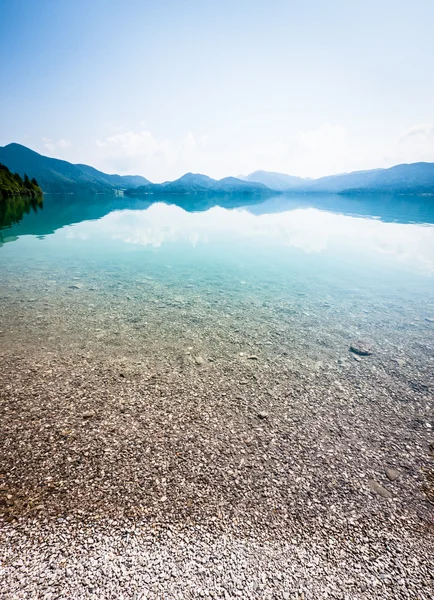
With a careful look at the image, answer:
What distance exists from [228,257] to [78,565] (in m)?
40.2

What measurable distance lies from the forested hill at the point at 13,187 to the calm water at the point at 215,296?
114 meters

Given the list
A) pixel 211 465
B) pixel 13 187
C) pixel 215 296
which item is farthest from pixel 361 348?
pixel 13 187

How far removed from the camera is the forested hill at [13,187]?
13612 centimetres

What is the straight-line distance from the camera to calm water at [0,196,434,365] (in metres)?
17.8

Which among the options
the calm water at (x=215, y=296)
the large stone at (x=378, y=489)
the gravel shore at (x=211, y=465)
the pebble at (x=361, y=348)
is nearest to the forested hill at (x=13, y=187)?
the calm water at (x=215, y=296)

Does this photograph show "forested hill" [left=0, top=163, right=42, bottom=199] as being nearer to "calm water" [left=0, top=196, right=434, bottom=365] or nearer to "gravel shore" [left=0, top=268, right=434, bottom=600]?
"calm water" [left=0, top=196, right=434, bottom=365]

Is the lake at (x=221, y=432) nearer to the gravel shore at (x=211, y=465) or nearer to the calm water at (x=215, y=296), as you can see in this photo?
the gravel shore at (x=211, y=465)

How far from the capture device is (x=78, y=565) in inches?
258

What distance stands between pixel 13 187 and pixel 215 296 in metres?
174

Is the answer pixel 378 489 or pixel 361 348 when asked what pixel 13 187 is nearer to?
pixel 361 348

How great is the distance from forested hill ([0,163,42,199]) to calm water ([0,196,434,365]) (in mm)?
114236

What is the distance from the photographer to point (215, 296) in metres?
26.8

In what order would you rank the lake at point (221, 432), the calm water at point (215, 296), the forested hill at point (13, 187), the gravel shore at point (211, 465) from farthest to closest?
the forested hill at point (13, 187) < the calm water at point (215, 296) < the lake at point (221, 432) < the gravel shore at point (211, 465)

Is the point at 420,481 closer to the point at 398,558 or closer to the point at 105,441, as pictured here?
the point at 398,558
